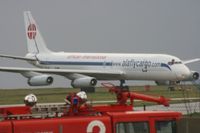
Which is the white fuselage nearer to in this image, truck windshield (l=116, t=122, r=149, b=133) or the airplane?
the airplane

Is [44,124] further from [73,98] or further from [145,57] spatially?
[145,57]

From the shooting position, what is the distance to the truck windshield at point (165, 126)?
12.3 metres

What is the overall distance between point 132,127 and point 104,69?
55.3m

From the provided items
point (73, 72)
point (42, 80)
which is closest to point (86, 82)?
point (42, 80)

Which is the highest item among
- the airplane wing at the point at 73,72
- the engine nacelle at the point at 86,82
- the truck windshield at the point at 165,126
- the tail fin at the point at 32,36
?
the tail fin at the point at 32,36

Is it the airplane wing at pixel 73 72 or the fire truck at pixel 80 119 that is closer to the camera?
the fire truck at pixel 80 119

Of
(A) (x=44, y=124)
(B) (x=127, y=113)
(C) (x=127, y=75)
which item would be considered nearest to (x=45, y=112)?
(A) (x=44, y=124)

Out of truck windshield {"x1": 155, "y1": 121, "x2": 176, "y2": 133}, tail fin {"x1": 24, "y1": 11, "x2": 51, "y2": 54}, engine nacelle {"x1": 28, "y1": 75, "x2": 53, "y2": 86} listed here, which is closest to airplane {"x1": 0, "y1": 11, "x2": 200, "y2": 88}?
engine nacelle {"x1": 28, "y1": 75, "x2": 53, "y2": 86}

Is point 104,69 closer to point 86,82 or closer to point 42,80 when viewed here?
point 86,82

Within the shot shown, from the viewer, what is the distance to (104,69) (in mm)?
67500

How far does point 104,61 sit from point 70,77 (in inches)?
170

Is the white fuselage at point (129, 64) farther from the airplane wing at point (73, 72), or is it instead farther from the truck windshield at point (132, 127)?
the truck windshield at point (132, 127)

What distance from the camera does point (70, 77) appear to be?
216ft

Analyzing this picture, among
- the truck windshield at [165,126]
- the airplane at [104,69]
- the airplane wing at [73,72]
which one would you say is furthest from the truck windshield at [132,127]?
the airplane wing at [73,72]
